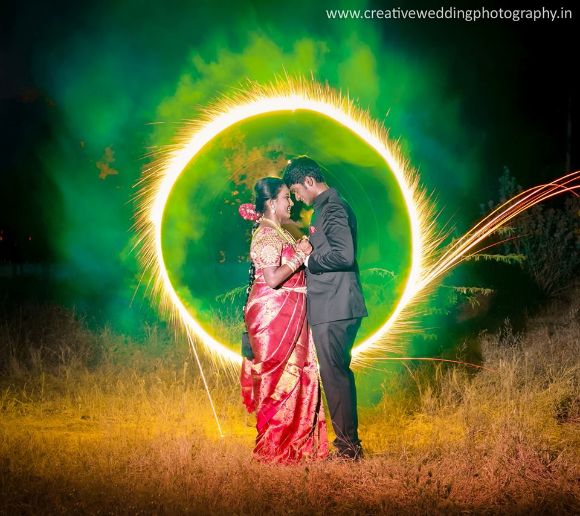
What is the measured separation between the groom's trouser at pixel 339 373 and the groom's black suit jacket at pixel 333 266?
0.09m

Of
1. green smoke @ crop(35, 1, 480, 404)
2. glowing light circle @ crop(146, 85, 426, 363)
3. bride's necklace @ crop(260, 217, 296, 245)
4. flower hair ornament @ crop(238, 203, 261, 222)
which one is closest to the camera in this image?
bride's necklace @ crop(260, 217, 296, 245)

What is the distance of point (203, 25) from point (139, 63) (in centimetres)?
127

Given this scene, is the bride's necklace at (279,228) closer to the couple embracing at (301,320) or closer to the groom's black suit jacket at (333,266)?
the couple embracing at (301,320)

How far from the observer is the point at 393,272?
9117 mm

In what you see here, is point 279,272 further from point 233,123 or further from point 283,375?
point 233,123

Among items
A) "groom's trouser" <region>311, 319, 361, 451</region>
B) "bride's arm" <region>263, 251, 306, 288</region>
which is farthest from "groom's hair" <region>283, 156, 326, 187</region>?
"groom's trouser" <region>311, 319, 361, 451</region>

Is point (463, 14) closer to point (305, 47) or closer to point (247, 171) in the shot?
point (305, 47)

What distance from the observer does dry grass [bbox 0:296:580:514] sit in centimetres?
490

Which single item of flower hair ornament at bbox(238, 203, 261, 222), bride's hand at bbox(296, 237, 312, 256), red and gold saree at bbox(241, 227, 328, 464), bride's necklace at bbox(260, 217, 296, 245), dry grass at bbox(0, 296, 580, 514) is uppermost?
flower hair ornament at bbox(238, 203, 261, 222)

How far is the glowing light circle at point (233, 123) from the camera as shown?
6621 millimetres

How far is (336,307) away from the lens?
5.55 meters

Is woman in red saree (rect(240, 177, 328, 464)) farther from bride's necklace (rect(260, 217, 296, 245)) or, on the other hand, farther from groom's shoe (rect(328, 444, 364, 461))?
groom's shoe (rect(328, 444, 364, 461))

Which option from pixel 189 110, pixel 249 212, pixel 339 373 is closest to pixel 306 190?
pixel 249 212

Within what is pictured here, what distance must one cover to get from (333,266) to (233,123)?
2026mm
